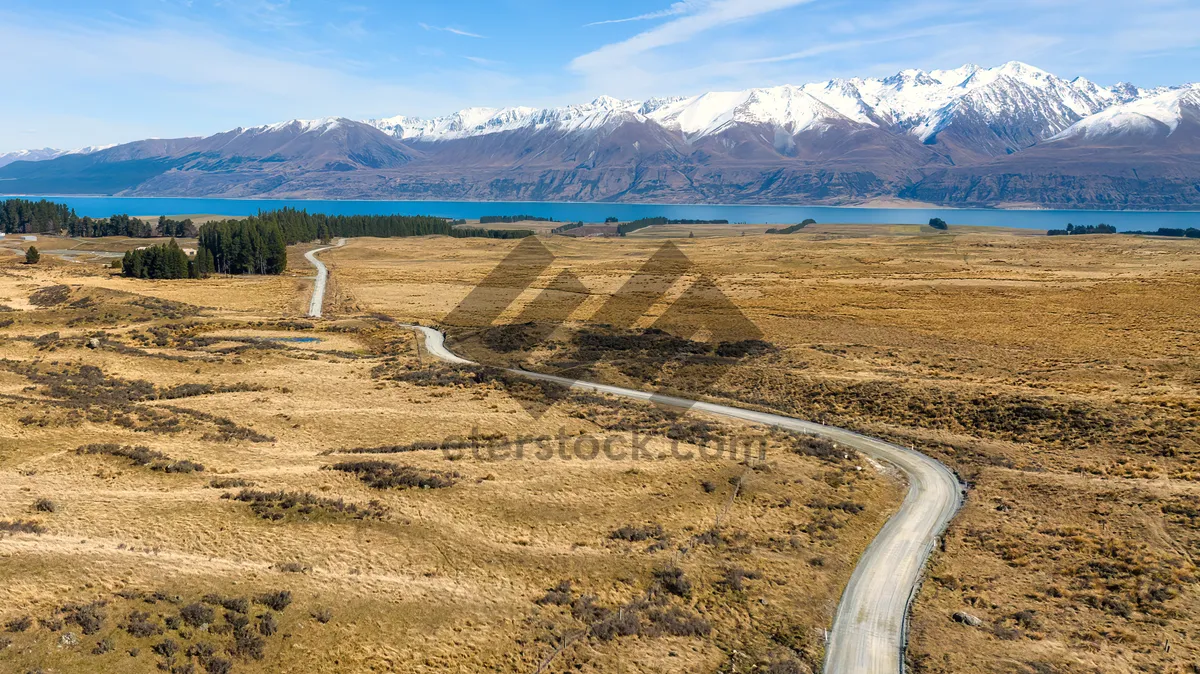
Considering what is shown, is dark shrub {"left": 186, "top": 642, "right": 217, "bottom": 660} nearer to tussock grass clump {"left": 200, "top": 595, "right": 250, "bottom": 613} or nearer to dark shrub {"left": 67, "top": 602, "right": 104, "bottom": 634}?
tussock grass clump {"left": 200, "top": 595, "right": 250, "bottom": 613}

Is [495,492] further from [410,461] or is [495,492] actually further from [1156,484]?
[1156,484]

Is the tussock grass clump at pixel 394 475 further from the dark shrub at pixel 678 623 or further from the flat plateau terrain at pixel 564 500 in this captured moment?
the dark shrub at pixel 678 623

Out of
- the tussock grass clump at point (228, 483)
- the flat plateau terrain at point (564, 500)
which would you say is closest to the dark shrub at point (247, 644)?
the flat plateau terrain at point (564, 500)

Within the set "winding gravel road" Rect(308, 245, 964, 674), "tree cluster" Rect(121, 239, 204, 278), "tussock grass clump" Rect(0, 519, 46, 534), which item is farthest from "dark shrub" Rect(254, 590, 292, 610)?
"tree cluster" Rect(121, 239, 204, 278)

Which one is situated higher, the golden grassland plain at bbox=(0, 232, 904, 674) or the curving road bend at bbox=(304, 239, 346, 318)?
the curving road bend at bbox=(304, 239, 346, 318)

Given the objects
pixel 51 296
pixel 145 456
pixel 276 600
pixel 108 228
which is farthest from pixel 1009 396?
pixel 108 228

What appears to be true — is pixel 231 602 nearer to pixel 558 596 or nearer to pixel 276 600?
pixel 276 600
